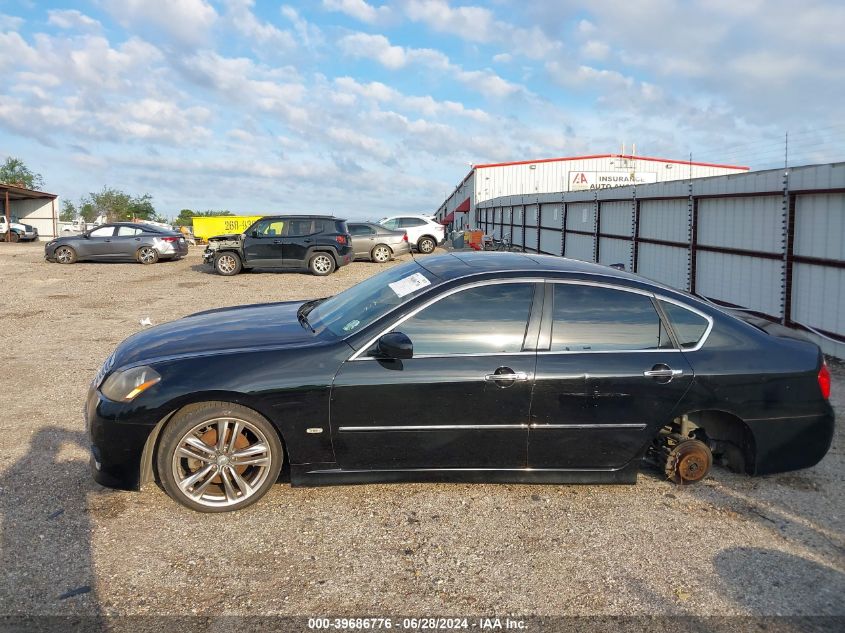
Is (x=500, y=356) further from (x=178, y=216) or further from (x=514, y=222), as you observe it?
(x=178, y=216)

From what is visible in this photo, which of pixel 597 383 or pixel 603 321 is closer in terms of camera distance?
pixel 597 383

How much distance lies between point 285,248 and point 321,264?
1.08 m

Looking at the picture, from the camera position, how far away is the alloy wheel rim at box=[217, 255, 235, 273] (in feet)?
66.1

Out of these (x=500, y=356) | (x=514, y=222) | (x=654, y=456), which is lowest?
(x=654, y=456)

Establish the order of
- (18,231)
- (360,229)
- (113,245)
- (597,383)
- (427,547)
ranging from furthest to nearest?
(18,231), (360,229), (113,245), (597,383), (427,547)

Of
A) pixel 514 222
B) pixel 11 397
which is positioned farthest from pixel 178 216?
pixel 11 397

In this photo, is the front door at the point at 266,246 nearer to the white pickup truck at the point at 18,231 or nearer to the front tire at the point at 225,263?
the front tire at the point at 225,263

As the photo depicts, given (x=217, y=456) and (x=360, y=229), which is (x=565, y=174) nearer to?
(x=360, y=229)

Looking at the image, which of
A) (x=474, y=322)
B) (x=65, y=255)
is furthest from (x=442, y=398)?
(x=65, y=255)

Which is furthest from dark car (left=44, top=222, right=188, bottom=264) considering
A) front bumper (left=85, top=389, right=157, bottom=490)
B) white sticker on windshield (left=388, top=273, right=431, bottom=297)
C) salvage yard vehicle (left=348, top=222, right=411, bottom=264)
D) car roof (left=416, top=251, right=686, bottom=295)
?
front bumper (left=85, top=389, right=157, bottom=490)

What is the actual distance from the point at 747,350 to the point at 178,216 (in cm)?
10173

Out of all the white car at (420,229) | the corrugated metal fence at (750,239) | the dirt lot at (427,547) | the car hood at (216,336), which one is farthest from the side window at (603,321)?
the white car at (420,229)

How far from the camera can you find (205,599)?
3.30m

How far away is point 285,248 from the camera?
2008 centimetres
